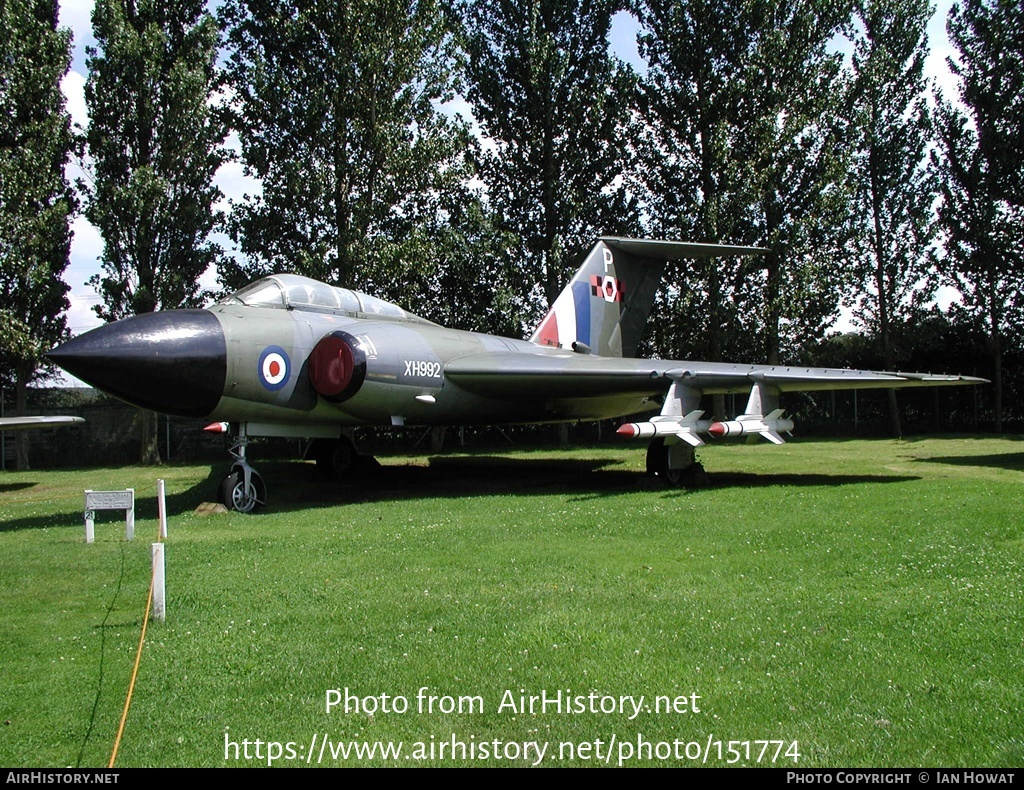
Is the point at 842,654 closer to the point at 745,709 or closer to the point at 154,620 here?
the point at 745,709

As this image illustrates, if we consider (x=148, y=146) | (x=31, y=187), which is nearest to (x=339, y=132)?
(x=148, y=146)

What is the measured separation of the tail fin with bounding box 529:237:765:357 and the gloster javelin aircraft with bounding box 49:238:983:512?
1.35 metres

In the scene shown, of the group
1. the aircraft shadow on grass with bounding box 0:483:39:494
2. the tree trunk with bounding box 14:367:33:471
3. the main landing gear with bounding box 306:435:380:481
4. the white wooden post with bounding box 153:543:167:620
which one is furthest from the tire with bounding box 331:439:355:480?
the tree trunk with bounding box 14:367:33:471

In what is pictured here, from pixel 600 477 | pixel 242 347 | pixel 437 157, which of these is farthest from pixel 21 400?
pixel 600 477

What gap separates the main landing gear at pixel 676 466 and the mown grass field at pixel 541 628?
8.61 feet

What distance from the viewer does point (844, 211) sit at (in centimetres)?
2680

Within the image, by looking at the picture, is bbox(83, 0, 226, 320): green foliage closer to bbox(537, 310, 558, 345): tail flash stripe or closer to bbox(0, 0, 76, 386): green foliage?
bbox(0, 0, 76, 386): green foliage

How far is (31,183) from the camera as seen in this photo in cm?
2153

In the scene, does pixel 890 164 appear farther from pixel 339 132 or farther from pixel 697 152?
pixel 339 132

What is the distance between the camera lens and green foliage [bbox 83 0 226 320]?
73.3 ft

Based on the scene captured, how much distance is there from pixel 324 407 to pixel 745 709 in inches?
371

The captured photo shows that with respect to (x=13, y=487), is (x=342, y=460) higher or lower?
higher

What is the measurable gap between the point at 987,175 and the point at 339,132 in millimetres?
20904

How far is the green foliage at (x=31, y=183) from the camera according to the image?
69.2 ft
